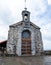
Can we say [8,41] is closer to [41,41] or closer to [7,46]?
[7,46]

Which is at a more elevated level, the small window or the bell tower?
the bell tower

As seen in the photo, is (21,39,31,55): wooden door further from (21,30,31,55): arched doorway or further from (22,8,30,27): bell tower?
(22,8,30,27): bell tower

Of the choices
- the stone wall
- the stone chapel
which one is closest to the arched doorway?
the stone chapel

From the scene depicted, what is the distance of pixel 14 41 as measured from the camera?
2891cm

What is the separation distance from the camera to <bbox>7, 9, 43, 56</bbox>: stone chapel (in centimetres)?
2869

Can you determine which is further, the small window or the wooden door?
the small window

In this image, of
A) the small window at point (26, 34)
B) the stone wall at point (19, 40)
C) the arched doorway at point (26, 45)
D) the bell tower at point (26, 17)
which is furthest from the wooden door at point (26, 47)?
the bell tower at point (26, 17)

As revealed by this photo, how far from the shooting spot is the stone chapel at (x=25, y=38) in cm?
2869

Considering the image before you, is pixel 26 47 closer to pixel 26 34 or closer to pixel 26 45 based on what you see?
pixel 26 45

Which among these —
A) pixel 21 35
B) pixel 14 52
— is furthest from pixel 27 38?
pixel 14 52

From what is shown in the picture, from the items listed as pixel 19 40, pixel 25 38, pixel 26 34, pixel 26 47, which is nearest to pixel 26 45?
pixel 26 47

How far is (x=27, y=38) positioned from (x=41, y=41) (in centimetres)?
283

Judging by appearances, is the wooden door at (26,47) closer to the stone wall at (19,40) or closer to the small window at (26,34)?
the stone wall at (19,40)

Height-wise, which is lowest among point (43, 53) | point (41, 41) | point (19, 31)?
point (43, 53)
